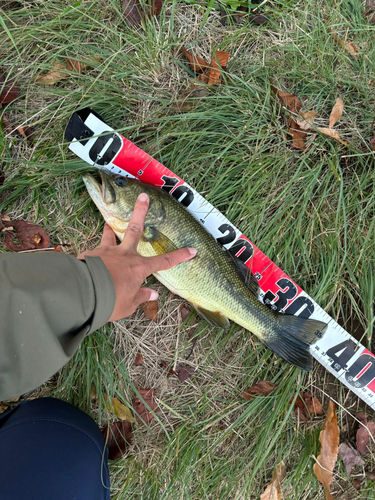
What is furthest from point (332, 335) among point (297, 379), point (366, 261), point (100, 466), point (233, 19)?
point (233, 19)

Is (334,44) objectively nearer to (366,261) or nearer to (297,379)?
(366,261)

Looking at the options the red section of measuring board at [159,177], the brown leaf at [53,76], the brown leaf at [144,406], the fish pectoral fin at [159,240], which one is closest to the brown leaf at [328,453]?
the red section of measuring board at [159,177]

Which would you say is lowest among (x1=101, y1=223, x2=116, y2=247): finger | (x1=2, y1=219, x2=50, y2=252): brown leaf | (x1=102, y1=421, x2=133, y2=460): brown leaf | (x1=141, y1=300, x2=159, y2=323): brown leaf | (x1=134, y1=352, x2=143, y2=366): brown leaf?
(x1=102, y1=421, x2=133, y2=460): brown leaf

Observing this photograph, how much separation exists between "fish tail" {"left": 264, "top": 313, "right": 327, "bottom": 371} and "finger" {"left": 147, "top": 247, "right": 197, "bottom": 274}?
35.5 inches

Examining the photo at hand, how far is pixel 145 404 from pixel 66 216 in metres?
1.80

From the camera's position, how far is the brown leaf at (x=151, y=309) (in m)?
2.92

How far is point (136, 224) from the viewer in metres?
2.42

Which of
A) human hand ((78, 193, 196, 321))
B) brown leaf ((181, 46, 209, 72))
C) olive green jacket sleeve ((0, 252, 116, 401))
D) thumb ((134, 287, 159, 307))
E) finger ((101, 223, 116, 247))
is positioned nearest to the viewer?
olive green jacket sleeve ((0, 252, 116, 401))

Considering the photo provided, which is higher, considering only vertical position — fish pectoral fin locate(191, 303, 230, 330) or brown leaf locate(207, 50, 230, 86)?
brown leaf locate(207, 50, 230, 86)

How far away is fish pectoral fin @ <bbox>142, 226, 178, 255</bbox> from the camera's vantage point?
256 cm

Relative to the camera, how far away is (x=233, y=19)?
3002 millimetres

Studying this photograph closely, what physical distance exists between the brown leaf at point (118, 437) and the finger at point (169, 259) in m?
1.53

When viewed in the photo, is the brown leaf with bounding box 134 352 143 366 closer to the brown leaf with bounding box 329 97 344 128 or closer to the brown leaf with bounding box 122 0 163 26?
the brown leaf with bounding box 329 97 344 128

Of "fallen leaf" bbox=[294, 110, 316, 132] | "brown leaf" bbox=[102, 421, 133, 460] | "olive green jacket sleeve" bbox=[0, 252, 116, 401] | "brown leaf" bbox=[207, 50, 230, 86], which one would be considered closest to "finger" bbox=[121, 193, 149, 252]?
"olive green jacket sleeve" bbox=[0, 252, 116, 401]
